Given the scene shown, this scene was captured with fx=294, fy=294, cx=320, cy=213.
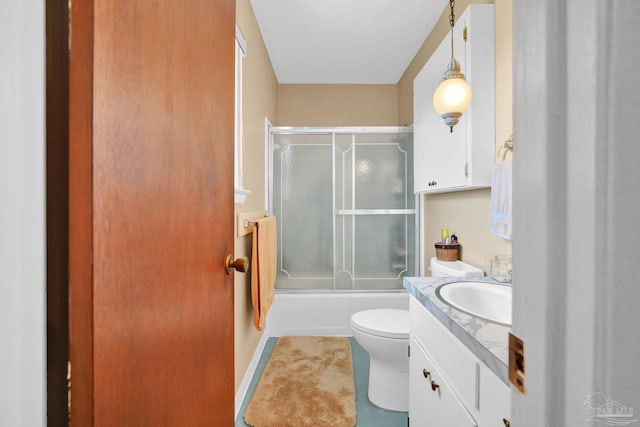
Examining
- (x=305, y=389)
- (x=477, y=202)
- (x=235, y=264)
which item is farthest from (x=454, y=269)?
(x=235, y=264)

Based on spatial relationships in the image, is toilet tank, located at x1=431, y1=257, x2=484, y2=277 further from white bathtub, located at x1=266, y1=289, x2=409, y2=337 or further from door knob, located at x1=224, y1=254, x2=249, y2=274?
door knob, located at x1=224, y1=254, x2=249, y2=274

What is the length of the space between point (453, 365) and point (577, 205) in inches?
32.5

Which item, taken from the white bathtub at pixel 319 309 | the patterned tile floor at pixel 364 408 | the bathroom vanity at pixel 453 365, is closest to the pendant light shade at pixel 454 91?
the bathroom vanity at pixel 453 365

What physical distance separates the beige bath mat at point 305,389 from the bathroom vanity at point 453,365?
1.55 feet

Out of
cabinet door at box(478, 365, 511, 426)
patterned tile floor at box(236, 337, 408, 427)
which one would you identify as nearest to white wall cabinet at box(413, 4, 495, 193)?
cabinet door at box(478, 365, 511, 426)

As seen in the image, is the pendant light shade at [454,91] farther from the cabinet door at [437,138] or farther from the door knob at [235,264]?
the door knob at [235,264]

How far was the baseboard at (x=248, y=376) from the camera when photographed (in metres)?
1.64

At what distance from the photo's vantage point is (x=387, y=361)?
1.63m

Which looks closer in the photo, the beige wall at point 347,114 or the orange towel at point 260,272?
the beige wall at point 347,114

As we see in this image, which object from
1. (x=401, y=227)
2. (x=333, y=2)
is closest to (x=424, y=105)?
(x=333, y=2)

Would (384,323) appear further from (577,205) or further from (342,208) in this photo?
(577,205)

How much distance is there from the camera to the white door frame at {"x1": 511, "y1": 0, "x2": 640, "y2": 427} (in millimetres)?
260

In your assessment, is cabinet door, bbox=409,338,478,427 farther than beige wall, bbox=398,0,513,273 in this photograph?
No
